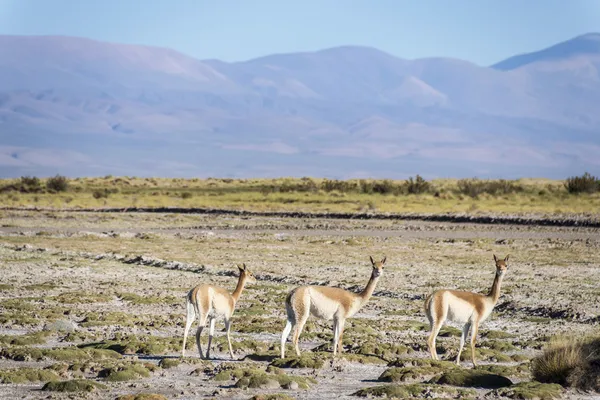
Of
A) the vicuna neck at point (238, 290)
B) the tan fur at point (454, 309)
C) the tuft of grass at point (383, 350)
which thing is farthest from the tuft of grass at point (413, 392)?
the vicuna neck at point (238, 290)

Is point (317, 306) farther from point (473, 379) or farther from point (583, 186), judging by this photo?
point (583, 186)

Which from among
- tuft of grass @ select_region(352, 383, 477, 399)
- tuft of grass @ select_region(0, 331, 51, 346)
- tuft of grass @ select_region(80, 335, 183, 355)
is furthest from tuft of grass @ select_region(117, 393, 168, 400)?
tuft of grass @ select_region(0, 331, 51, 346)

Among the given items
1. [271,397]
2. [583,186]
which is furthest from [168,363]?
[583,186]

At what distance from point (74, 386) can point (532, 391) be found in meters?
5.69

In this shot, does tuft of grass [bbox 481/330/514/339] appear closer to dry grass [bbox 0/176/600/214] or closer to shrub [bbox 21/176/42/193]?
dry grass [bbox 0/176/600/214]

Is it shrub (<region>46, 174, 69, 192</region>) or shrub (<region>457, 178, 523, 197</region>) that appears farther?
shrub (<region>46, 174, 69, 192</region>)

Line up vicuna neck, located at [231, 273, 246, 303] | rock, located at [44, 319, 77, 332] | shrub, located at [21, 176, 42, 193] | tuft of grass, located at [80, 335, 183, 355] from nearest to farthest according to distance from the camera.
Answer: vicuna neck, located at [231, 273, 246, 303]
tuft of grass, located at [80, 335, 183, 355]
rock, located at [44, 319, 77, 332]
shrub, located at [21, 176, 42, 193]

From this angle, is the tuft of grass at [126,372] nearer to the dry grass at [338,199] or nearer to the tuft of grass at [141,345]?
the tuft of grass at [141,345]

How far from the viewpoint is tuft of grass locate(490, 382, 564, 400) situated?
12.9m

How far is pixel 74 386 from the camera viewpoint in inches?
526

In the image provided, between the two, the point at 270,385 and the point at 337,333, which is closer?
the point at 270,385

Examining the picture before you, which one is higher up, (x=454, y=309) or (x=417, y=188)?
(x=417, y=188)

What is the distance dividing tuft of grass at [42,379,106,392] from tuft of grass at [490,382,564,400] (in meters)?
4.99

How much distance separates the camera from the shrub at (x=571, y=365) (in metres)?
13.7
